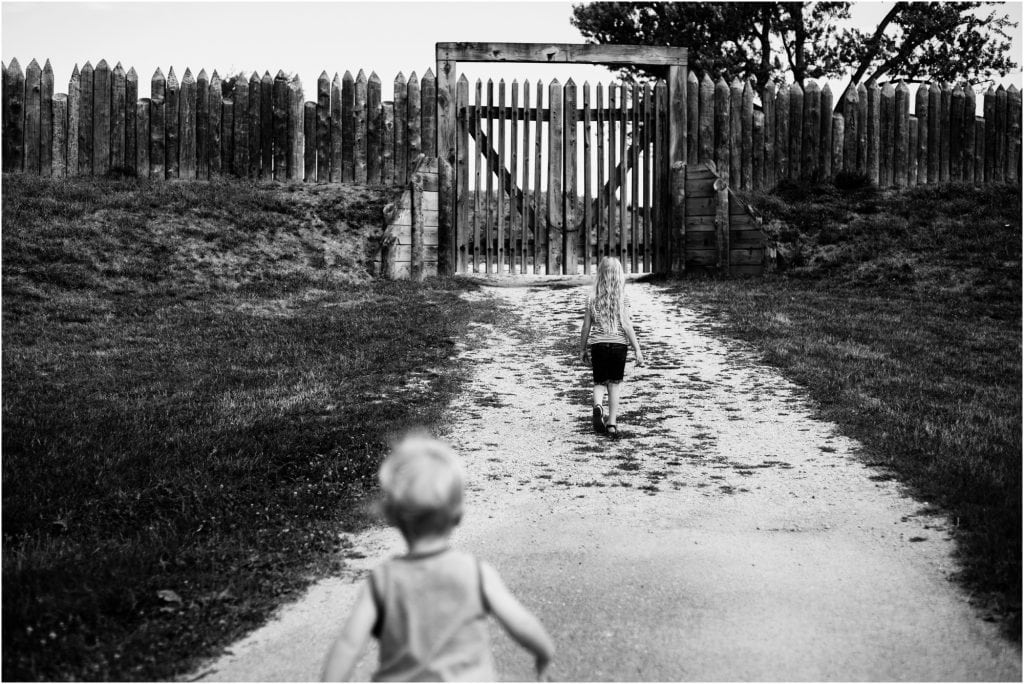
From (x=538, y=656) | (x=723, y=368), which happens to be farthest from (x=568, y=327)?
(x=538, y=656)

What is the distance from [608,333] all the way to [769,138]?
984 cm

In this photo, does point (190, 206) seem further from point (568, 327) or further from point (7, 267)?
point (568, 327)

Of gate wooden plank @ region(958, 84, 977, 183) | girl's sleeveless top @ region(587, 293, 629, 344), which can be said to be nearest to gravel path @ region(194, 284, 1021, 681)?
girl's sleeveless top @ region(587, 293, 629, 344)

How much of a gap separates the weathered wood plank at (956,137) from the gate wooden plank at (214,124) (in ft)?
36.7

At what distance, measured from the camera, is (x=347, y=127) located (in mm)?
16000

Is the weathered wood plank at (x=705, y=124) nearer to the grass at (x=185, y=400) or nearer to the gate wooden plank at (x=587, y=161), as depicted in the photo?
the gate wooden plank at (x=587, y=161)

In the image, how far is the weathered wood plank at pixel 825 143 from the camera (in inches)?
656

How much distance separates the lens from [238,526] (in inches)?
224

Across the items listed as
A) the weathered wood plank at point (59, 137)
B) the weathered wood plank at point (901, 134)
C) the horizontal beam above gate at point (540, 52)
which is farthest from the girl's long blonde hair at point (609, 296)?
the weathered wood plank at point (59, 137)

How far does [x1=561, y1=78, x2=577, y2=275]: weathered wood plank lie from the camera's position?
15258 millimetres

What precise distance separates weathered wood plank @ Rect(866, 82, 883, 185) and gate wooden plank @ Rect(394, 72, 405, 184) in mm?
7553

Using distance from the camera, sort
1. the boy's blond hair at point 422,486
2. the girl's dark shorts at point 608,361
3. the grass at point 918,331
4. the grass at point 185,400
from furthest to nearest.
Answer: the girl's dark shorts at point 608,361 → the grass at point 918,331 → the grass at point 185,400 → the boy's blond hair at point 422,486

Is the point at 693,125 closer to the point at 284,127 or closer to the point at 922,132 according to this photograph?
the point at 922,132

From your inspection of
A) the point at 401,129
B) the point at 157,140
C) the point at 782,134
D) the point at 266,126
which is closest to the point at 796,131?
the point at 782,134
